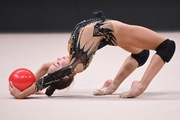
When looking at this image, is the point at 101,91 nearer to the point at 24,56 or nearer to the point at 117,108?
the point at 117,108

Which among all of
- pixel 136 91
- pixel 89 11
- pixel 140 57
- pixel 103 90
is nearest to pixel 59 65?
pixel 103 90

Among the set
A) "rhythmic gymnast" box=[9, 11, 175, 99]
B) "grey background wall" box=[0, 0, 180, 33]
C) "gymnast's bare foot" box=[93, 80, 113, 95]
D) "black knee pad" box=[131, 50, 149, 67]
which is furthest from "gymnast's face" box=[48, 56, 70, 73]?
"grey background wall" box=[0, 0, 180, 33]

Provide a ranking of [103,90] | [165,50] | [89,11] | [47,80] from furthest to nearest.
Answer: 1. [89,11]
2. [103,90]
3. [165,50]
4. [47,80]

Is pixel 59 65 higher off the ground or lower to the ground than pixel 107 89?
higher

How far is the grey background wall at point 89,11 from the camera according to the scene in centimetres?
979

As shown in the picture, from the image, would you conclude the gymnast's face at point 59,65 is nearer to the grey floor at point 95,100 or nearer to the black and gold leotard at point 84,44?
the black and gold leotard at point 84,44

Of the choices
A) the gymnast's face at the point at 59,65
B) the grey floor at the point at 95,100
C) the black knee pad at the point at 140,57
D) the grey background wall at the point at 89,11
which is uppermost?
the grey background wall at the point at 89,11

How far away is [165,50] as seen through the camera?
3.62 meters

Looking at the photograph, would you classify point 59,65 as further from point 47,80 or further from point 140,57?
point 140,57

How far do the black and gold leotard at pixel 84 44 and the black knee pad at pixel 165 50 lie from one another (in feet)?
1.15

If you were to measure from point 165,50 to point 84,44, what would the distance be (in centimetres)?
62

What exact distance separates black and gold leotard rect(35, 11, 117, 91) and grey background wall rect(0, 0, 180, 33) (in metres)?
6.24

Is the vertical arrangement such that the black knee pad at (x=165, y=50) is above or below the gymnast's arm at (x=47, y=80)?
above

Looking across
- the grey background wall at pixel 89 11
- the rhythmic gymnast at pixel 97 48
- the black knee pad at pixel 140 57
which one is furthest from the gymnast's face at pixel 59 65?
the grey background wall at pixel 89 11
